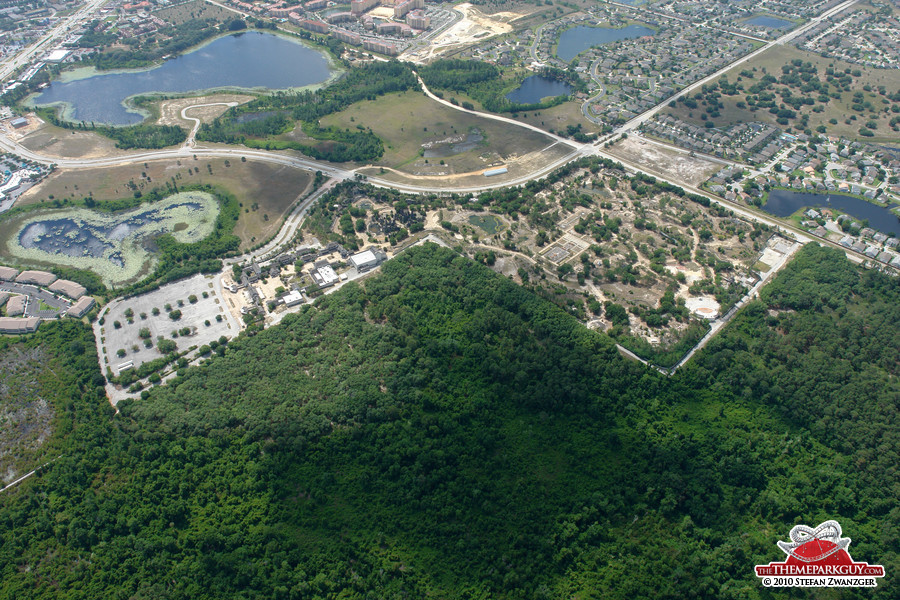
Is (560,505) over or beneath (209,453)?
beneath

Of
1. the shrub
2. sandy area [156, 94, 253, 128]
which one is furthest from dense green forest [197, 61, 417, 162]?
the shrub

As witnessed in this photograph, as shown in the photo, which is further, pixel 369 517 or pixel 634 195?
pixel 634 195

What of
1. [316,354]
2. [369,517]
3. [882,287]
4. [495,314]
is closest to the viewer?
[369,517]

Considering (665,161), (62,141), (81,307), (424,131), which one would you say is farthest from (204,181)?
(665,161)

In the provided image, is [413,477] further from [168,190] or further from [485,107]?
[485,107]

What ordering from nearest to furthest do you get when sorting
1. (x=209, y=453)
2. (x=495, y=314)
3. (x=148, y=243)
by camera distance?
1. (x=209, y=453)
2. (x=495, y=314)
3. (x=148, y=243)

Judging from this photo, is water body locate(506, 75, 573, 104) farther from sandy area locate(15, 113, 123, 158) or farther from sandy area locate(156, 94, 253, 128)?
sandy area locate(15, 113, 123, 158)

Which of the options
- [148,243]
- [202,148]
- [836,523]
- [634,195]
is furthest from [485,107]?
[836,523]

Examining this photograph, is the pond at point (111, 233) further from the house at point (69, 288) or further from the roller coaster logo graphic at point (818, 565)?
the roller coaster logo graphic at point (818, 565)
